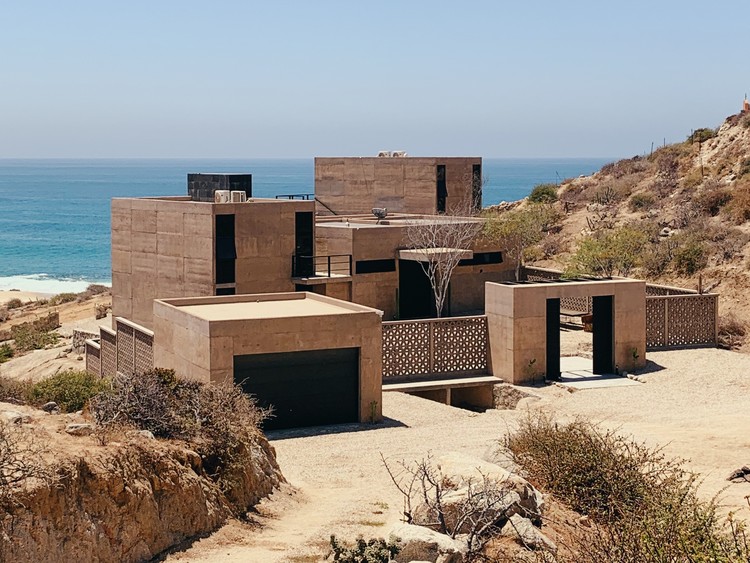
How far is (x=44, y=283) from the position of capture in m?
98.2

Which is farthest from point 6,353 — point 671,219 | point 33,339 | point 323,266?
point 671,219

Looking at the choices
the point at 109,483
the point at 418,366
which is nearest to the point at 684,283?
the point at 418,366

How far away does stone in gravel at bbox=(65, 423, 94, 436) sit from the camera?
13758 millimetres

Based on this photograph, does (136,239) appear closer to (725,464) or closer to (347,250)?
(347,250)

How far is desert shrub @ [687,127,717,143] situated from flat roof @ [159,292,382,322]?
1605 inches

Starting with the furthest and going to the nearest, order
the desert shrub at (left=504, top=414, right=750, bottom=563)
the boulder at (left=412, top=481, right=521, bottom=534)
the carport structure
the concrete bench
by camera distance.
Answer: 1. the carport structure
2. the concrete bench
3. the boulder at (left=412, top=481, right=521, bottom=534)
4. the desert shrub at (left=504, top=414, right=750, bottom=563)

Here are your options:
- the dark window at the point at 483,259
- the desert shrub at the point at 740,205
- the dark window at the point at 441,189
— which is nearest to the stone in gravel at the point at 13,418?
the dark window at the point at 483,259

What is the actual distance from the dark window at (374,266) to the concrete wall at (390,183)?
934 cm

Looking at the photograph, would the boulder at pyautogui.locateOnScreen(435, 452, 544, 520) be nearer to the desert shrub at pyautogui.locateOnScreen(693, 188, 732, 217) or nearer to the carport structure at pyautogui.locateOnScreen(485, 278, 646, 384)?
the carport structure at pyautogui.locateOnScreen(485, 278, 646, 384)

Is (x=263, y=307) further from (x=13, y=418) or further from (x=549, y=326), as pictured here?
(x=13, y=418)

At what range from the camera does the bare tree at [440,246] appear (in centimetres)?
3566

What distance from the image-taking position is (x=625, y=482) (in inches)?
573

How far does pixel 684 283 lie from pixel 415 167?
38.1 feet

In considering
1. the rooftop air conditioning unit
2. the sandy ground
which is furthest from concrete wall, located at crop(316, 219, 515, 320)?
the sandy ground
